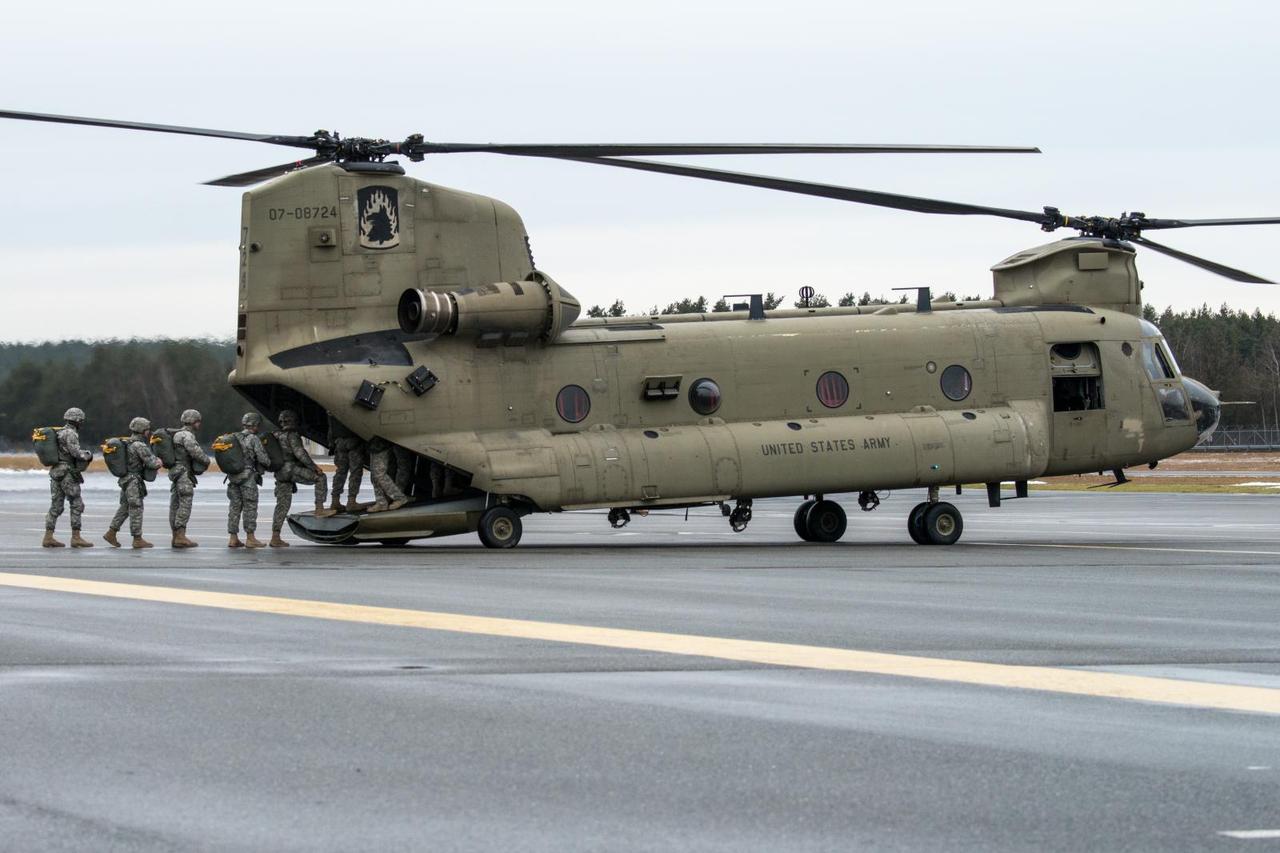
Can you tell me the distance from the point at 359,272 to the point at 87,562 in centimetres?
569

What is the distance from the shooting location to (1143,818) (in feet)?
20.8

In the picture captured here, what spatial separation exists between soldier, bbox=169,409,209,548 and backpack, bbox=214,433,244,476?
306 millimetres

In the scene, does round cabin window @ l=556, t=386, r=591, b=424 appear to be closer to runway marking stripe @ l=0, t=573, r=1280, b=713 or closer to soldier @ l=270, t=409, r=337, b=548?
soldier @ l=270, t=409, r=337, b=548

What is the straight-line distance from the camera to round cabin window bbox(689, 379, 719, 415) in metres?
24.1

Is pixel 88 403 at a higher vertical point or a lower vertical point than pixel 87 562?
higher

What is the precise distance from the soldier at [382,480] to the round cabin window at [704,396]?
433 centimetres

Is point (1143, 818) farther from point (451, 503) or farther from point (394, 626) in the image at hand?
point (451, 503)

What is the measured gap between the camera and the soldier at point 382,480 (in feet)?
74.8

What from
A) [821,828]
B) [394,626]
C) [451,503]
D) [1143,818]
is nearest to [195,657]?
[394,626]

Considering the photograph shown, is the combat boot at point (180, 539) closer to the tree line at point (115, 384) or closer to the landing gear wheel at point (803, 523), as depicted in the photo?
the landing gear wheel at point (803, 523)

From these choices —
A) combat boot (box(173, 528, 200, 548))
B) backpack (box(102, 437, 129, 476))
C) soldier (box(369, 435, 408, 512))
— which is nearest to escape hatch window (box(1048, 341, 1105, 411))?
soldier (box(369, 435, 408, 512))

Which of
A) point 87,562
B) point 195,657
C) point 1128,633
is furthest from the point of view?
point 87,562

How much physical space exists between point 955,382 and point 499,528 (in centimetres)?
738

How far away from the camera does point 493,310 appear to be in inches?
900
